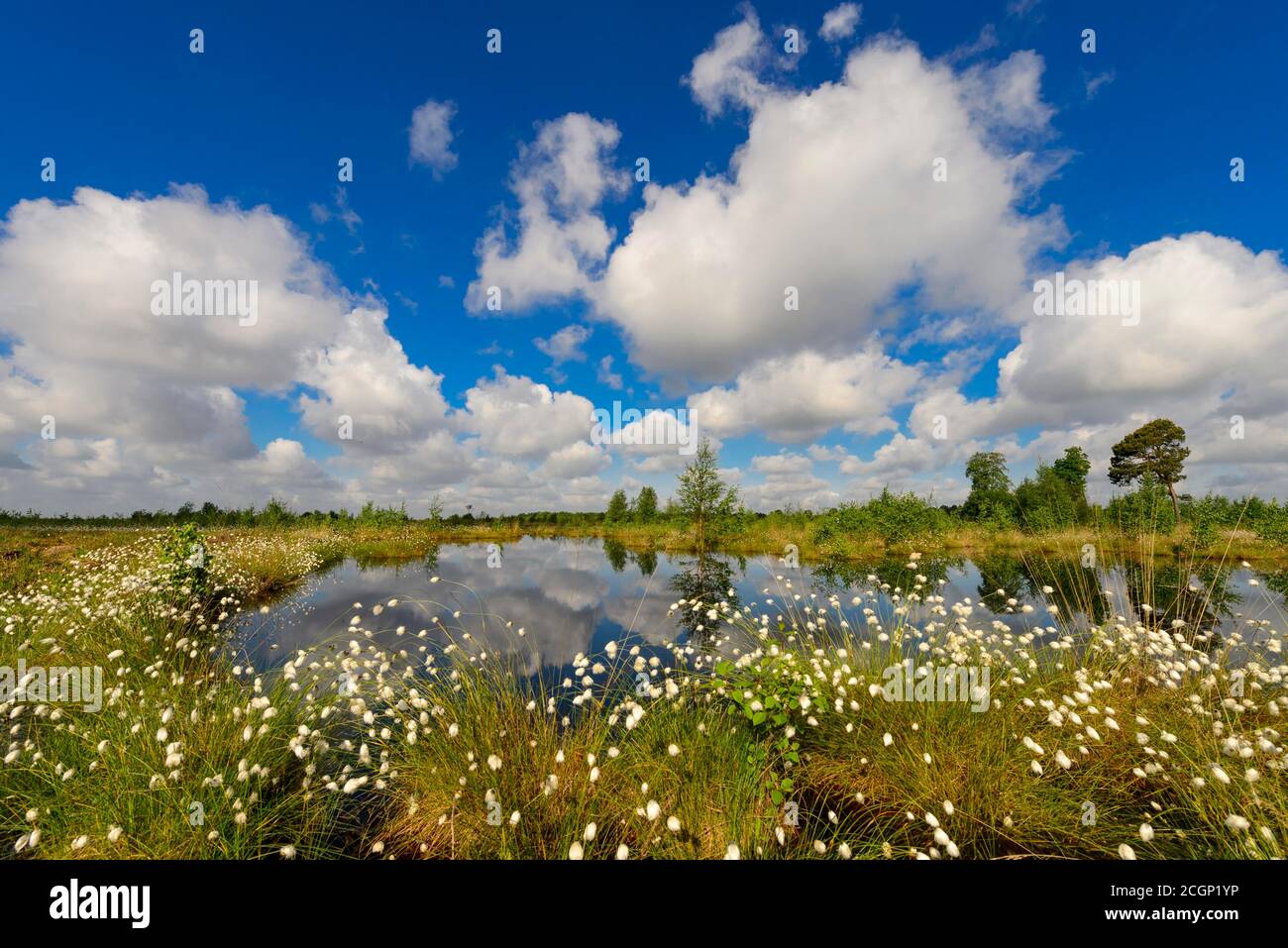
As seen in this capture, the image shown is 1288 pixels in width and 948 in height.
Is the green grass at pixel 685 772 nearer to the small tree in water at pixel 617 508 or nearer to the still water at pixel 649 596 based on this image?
the still water at pixel 649 596

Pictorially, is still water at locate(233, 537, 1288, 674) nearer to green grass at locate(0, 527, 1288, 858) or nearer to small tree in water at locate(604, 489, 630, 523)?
green grass at locate(0, 527, 1288, 858)

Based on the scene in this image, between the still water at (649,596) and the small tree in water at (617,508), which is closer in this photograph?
the still water at (649,596)

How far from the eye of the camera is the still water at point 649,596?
310 inches

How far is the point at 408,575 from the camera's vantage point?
21.5 m

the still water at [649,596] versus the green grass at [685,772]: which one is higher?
the green grass at [685,772]

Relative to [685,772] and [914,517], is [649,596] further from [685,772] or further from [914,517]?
[914,517]

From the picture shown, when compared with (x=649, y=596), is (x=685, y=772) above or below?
above

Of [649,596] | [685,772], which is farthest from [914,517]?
[685,772]

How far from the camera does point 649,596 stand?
16297mm

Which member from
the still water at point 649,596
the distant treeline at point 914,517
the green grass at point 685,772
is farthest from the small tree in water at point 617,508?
the green grass at point 685,772

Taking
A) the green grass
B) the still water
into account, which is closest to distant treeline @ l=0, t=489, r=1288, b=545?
the still water

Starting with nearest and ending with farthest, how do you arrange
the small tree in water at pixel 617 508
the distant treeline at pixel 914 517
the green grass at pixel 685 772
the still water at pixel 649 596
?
the green grass at pixel 685 772 → the still water at pixel 649 596 → the distant treeline at pixel 914 517 → the small tree in water at pixel 617 508
